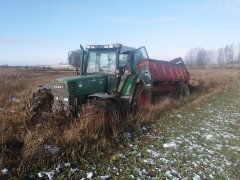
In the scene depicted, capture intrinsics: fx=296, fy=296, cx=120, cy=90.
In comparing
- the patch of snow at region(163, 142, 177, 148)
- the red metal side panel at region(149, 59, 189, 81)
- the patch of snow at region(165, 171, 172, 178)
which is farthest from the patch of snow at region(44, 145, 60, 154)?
the red metal side panel at region(149, 59, 189, 81)

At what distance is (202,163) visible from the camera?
217 inches

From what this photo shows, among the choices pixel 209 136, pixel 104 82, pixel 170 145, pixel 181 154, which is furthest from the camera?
pixel 104 82

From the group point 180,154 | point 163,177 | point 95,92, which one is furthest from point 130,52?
point 163,177

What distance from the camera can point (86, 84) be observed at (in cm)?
830

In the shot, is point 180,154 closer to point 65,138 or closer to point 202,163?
point 202,163

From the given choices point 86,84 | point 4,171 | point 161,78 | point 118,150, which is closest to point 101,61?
point 86,84

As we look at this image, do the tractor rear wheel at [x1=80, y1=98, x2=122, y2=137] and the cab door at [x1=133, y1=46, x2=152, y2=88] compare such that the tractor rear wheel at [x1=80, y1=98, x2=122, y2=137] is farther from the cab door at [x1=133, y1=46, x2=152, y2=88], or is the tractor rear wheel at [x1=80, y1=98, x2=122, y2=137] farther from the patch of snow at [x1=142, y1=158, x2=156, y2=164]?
the cab door at [x1=133, y1=46, x2=152, y2=88]

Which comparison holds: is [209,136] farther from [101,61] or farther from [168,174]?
[101,61]

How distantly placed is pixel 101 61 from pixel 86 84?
1.21m

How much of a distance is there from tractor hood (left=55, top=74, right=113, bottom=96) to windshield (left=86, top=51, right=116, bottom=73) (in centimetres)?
28

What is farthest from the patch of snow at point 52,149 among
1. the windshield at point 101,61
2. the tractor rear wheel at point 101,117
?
the windshield at point 101,61

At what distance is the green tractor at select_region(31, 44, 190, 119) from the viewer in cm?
789

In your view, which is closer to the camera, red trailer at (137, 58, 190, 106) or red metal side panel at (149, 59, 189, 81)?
red trailer at (137, 58, 190, 106)

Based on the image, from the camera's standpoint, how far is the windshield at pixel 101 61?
9000 millimetres
